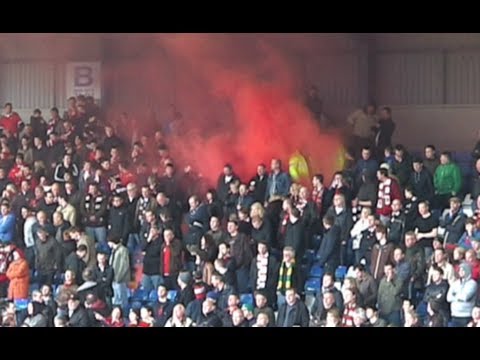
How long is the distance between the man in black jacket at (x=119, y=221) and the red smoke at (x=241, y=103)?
0.82m

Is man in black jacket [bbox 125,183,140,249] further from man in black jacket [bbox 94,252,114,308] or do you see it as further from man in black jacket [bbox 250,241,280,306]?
man in black jacket [bbox 250,241,280,306]

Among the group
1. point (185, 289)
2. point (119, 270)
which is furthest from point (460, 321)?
point (119, 270)

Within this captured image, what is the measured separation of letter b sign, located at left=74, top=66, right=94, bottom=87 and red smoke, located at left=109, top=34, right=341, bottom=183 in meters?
0.79

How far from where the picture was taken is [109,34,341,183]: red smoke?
15383mm

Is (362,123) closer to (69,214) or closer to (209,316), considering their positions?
(209,316)

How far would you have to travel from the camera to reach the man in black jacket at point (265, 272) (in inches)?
558

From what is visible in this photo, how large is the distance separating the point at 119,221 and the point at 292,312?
2097 millimetres

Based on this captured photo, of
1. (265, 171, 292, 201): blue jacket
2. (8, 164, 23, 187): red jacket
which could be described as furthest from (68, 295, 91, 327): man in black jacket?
(265, 171, 292, 201): blue jacket

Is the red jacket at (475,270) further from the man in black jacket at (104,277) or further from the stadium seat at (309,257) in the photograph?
the man in black jacket at (104,277)

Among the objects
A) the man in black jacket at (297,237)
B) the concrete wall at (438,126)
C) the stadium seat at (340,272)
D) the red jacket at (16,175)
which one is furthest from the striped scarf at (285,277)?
the red jacket at (16,175)

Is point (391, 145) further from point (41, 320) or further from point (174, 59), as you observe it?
point (41, 320)

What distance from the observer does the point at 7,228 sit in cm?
1532

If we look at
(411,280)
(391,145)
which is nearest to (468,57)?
(391,145)
